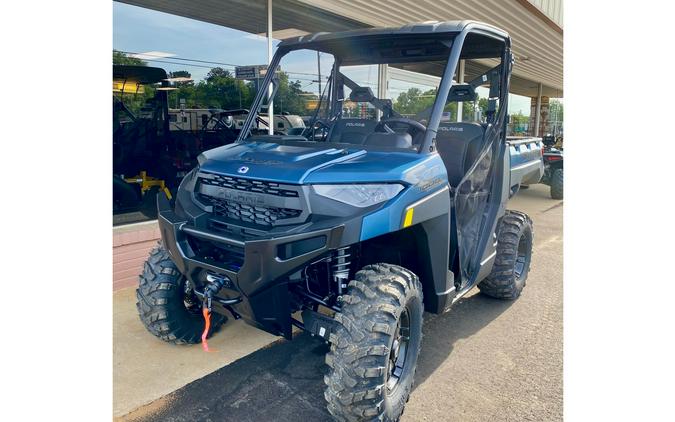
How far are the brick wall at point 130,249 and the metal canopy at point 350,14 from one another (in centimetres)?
229

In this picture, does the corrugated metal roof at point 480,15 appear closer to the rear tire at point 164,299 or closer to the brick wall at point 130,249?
the brick wall at point 130,249

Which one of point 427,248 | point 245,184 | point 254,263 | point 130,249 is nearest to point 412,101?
point 427,248

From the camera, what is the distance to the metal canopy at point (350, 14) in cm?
583

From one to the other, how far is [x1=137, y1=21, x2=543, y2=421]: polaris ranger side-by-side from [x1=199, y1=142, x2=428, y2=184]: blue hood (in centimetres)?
1

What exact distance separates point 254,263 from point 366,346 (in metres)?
0.67

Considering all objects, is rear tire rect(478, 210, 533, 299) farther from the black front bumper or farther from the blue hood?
the black front bumper

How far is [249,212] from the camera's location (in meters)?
2.79

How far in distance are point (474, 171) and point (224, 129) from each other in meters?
4.25

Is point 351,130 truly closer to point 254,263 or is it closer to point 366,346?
point 254,263

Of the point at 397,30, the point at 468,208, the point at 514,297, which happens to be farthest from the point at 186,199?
the point at 514,297

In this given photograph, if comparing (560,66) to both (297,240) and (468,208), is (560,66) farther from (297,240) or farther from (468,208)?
(297,240)

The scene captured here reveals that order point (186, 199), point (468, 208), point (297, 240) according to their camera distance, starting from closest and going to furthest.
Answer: point (297, 240), point (186, 199), point (468, 208)

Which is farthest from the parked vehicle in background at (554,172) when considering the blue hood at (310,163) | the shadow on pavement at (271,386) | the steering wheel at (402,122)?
the blue hood at (310,163)

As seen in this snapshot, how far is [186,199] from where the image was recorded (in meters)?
3.05
